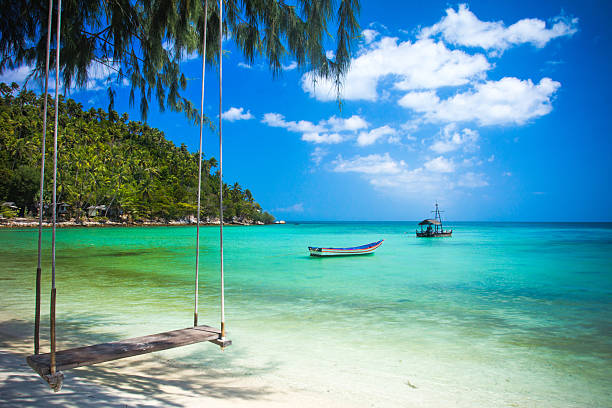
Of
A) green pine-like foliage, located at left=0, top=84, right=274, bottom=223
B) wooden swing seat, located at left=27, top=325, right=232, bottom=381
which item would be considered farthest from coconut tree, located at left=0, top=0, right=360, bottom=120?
green pine-like foliage, located at left=0, top=84, right=274, bottom=223

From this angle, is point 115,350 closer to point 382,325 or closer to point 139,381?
point 139,381

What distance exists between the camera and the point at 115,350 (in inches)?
120

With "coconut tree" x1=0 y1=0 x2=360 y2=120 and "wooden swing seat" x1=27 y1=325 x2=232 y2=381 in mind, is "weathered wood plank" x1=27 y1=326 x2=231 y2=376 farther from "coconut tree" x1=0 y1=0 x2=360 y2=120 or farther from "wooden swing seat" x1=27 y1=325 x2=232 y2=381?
"coconut tree" x1=0 y1=0 x2=360 y2=120

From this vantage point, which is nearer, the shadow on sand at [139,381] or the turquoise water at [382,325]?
the shadow on sand at [139,381]

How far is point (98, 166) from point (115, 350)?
209 feet

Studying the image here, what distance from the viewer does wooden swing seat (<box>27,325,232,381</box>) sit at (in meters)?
2.74

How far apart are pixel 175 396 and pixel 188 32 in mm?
3308

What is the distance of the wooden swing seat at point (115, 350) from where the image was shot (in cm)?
274

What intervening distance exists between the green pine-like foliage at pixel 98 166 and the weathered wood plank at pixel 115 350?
47.4 metres

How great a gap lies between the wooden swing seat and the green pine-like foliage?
47.4 metres

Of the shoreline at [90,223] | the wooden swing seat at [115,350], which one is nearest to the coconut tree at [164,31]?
the wooden swing seat at [115,350]

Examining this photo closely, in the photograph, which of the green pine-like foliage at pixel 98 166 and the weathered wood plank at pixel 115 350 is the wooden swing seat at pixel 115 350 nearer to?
the weathered wood plank at pixel 115 350

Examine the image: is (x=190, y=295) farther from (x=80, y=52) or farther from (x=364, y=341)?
(x=80, y=52)

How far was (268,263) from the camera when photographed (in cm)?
2000
